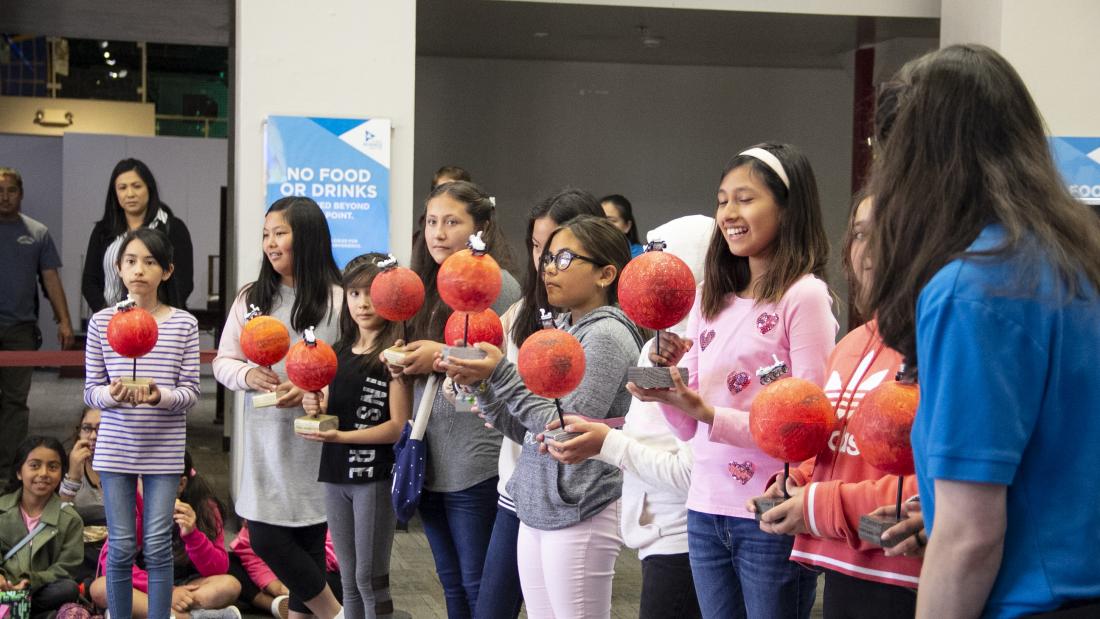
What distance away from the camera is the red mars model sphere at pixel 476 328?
280cm

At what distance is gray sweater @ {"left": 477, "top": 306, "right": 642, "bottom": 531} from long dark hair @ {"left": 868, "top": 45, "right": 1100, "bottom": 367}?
131 centimetres

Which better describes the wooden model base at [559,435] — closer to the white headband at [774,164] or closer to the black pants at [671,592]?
the black pants at [671,592]

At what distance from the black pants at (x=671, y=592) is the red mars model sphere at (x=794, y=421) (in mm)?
795

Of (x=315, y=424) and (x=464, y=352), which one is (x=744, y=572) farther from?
(x=315, y=424)

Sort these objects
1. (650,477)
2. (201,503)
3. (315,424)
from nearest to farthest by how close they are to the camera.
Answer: (650,477) → (315,424) → (201,503)

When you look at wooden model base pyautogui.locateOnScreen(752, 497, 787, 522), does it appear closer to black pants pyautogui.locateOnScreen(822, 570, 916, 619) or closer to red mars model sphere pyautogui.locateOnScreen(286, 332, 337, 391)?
black pants pyautogui.locateOnScreen(822, 570, 916, 619)

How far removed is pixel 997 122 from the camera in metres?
1.40

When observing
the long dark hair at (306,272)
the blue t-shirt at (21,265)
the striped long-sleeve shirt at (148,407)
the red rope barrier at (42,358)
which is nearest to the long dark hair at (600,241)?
the long dark hair at (306,272)

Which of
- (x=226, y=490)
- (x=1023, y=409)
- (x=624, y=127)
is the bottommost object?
(x=226, y=490)

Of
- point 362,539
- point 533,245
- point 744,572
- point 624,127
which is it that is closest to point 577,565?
point 744,572

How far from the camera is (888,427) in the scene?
66.4 inches

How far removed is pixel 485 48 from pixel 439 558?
738 centimetres

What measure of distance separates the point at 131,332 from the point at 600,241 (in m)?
1.70

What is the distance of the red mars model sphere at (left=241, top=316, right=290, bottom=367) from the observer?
3439 mm
